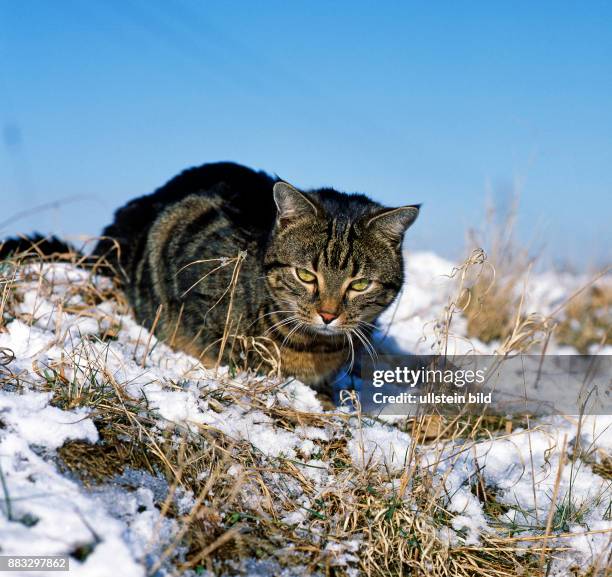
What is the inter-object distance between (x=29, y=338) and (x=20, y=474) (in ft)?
3.31

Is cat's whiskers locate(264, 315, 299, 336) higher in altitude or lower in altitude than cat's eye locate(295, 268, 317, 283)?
lower

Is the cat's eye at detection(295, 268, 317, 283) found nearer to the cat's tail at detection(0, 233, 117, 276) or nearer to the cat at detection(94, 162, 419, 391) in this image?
the cat at detection(94, 162, 419, 391)

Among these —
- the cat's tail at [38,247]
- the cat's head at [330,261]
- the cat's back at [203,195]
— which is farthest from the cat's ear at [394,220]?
the cat's tail at [38,247]

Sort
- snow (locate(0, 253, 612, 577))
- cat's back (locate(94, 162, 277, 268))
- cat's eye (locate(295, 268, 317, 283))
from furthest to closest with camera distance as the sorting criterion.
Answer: cat's back (locate(94, 162, 277, 268))
cat's eye (locate(295, 268, 317, 283))
snow (locate(0, 253, 612, 577))

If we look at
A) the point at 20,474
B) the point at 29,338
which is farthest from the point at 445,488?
the point at 29,338

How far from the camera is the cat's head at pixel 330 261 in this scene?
9.20 ft

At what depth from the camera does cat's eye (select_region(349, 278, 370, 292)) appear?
288cm

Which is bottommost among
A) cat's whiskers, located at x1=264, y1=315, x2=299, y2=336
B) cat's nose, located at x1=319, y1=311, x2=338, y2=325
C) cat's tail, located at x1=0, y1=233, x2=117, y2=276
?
cat's whiskers, located at x1=264, y1=315, x2=299, y2=336

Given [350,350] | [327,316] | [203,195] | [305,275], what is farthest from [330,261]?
[203,195]

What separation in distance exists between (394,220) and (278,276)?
0.60m

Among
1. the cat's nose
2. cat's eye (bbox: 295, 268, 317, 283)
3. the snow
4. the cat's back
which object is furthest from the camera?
the cat's back

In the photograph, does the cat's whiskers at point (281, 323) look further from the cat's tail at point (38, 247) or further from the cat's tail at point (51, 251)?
the cat's tail at point (38, 247)

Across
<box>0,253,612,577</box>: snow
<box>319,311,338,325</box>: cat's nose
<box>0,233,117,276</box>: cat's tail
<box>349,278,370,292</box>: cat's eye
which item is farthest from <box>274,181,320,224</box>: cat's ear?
<box>0,233,117,276</box>: cat's tail

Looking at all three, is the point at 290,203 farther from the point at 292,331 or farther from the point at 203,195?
the point at 203,195
